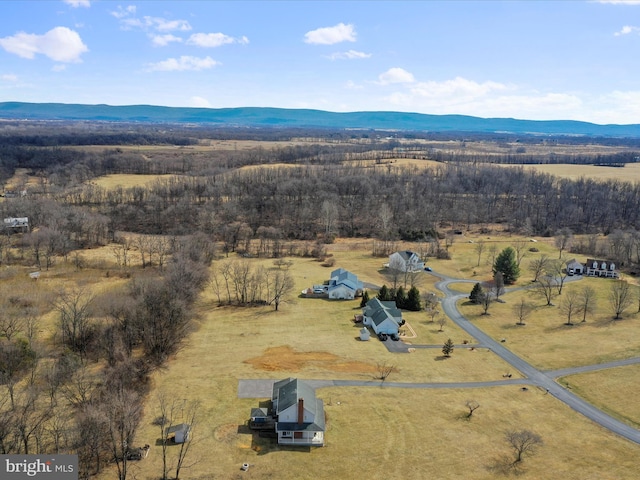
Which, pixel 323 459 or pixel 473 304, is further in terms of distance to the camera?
pixel 473 304

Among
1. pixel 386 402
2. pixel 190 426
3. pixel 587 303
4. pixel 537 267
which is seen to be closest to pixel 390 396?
pixel 386 402

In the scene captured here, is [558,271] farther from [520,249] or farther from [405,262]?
[405,262]

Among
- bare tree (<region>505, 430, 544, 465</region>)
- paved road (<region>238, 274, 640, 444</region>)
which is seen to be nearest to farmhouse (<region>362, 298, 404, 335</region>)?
paved road (<region>238, 274, 640, 444</region>)

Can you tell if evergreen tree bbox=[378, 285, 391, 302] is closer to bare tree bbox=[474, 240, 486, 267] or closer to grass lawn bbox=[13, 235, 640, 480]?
grass lawn bbox=[13, 235, 640, 480]

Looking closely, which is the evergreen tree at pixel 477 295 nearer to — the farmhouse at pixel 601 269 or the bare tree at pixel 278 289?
the bare tree at pixel 278 289

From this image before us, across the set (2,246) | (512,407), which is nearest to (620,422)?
(512,407)

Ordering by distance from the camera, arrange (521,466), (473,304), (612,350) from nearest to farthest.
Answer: (521,466) → (612,350) → (473,304)

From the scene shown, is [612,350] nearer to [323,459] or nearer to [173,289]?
[323,459]
